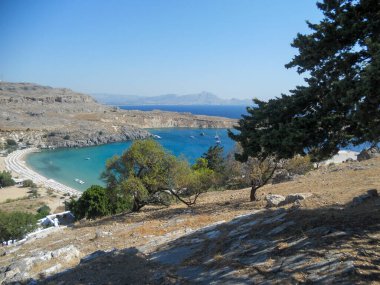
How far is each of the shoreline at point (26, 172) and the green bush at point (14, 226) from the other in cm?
3337

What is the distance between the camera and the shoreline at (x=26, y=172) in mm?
75062

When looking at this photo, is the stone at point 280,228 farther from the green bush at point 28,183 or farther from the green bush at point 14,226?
the green bush at point 28,183

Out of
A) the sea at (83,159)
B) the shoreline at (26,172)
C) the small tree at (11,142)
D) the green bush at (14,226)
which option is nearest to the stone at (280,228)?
the green bush at (14,226)

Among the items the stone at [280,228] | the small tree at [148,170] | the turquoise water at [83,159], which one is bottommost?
the turquoise water at [83,159]

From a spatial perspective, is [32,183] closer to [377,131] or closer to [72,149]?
[72,149]

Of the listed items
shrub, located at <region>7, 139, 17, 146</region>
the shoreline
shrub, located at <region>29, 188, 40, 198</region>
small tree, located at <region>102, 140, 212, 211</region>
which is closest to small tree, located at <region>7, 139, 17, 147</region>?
shrub, located at <region>7, 139, 17, 146</region>

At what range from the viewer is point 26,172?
92.1 meters

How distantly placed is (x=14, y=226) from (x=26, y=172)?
206 ft

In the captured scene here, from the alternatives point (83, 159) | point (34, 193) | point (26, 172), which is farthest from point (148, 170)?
point (83, 159)

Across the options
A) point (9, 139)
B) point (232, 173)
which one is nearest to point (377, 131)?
point (232, 173)

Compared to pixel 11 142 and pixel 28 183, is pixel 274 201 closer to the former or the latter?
pixel 28 183

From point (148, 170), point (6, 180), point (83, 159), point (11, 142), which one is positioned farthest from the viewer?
point (11, 142)

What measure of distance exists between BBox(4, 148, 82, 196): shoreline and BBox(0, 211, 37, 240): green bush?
109 feet

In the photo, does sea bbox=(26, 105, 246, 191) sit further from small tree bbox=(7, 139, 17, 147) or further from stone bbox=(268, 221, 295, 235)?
stone bbox=(268, 221, 295, 235)
